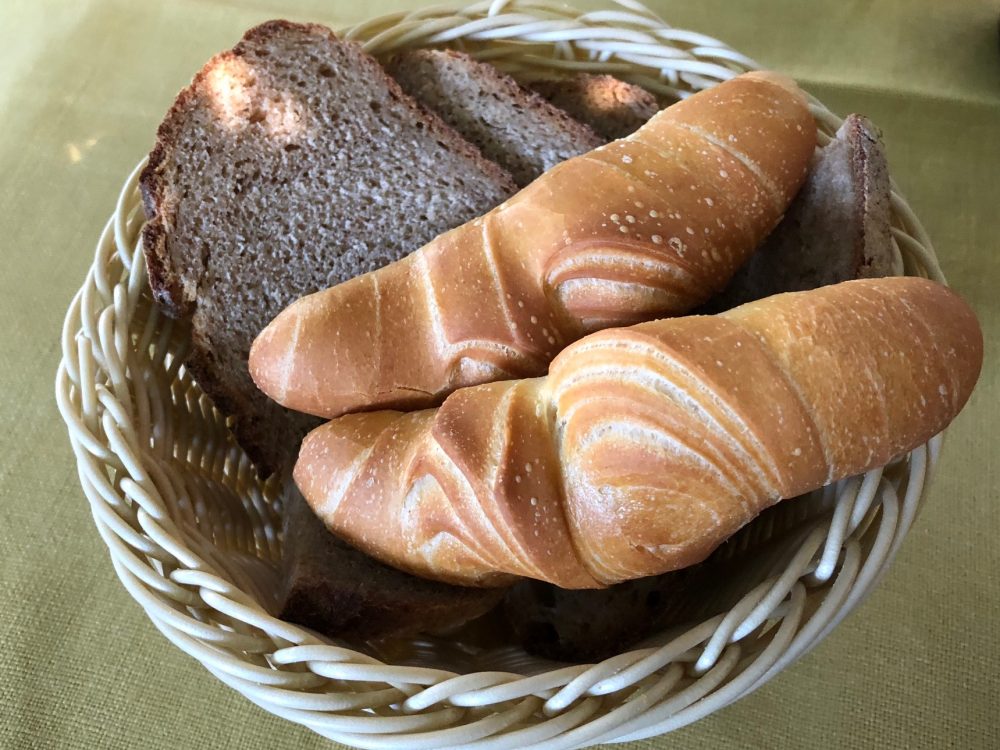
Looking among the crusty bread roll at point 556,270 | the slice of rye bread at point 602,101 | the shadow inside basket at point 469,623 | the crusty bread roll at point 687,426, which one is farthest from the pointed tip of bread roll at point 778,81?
the shadow inside basket at point 469,623

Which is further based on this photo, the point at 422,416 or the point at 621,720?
the point at 422,416

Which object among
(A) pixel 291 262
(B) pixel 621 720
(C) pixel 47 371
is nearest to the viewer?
(B) pixel 621 720

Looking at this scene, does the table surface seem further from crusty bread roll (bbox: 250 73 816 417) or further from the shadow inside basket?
crusty bread roll (bbox: 250 73 816 417)

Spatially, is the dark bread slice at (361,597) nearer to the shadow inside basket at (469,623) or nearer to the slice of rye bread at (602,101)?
the shadow inside basket at (469,623)

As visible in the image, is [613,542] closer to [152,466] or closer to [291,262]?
[152,466]

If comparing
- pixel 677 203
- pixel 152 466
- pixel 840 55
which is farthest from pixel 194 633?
pixel 840 55

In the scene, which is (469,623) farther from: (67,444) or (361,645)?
(67,444)

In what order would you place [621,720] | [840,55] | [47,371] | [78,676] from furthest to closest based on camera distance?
[840,55]
[47,371]
[78,676]
[621,720]
